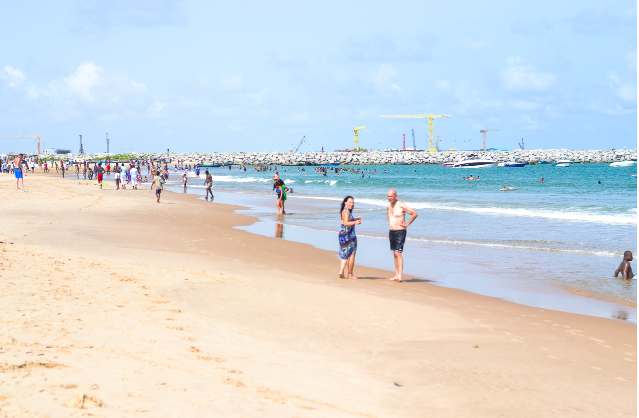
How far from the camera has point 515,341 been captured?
6.53 meters

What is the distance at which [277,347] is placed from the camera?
18.2ft

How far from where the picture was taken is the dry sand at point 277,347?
4066 mm

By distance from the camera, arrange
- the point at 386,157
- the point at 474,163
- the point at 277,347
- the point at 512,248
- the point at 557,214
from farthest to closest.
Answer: the point at 386,157 → the point at 474,163 → the point at 557,214 → the point at 512,248 → the point at 277,347

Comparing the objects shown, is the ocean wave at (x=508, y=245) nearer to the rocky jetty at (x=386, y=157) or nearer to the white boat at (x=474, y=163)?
the white boat at (x=474, y=163)

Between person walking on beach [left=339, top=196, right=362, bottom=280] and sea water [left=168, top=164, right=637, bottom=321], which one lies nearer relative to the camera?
sea water [left=168, top=164, right=637, bottom=321]

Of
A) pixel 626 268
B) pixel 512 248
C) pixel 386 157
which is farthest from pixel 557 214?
pixel 386 157

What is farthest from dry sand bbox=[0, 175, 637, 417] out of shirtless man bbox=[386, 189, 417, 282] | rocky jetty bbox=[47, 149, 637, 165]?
rocky jetty bbox=[47, 149, 637, 165]

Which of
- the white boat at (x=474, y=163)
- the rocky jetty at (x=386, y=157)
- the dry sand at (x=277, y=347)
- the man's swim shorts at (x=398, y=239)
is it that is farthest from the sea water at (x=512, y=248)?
the rocky jetty at (x=386, y=157)

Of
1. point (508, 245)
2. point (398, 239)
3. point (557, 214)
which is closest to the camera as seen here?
point (398, 239)

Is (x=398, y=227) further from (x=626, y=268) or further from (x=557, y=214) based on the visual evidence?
(x=557, y=214)

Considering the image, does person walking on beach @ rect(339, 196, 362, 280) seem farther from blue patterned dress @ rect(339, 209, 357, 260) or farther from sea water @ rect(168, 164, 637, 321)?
sea water @ rect(168, 164, 637, 321)

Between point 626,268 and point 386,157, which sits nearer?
point 626,268

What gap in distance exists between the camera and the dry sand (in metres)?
4.07

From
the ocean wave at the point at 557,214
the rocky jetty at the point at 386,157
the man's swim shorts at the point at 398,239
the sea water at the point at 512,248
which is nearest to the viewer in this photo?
the sea water at the point at 512,248
